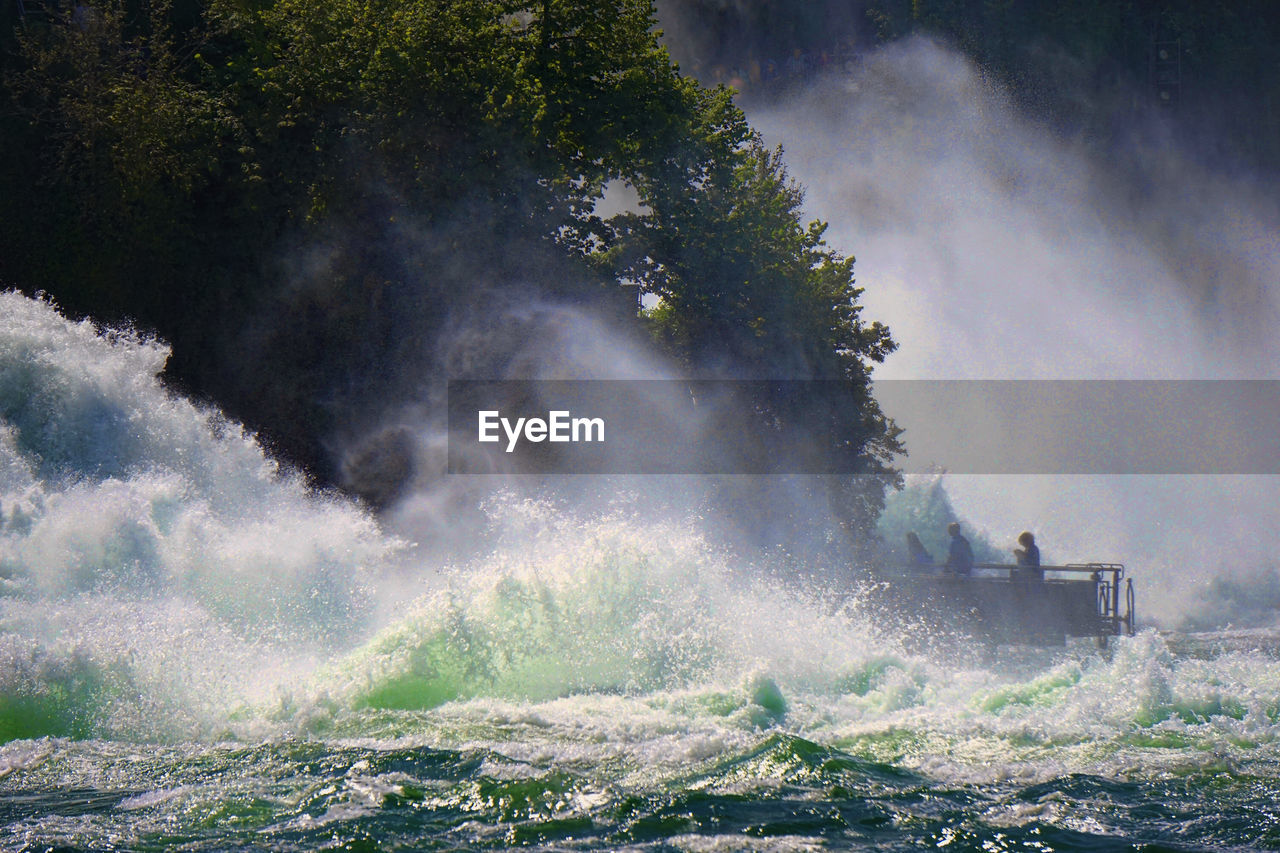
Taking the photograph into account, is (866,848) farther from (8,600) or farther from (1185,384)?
(1185,384)

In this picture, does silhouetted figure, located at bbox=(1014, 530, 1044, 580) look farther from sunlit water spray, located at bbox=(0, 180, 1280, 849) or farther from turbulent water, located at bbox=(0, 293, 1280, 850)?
turbulent water, located at bbox=(0, 293, 1280, 850)

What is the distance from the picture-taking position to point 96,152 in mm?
23625

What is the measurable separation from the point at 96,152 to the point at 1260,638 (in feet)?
89.0

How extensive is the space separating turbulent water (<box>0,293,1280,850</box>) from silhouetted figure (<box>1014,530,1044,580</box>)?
7.71 metres

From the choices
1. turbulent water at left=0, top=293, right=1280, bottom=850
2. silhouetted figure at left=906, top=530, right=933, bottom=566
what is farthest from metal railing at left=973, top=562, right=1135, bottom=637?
turbulent water at left=0, top=293, right=1280, bottom=850

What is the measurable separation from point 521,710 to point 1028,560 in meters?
13.1

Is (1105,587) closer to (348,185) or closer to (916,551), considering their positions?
(916,551)

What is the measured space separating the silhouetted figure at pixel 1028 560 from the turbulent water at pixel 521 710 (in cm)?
771

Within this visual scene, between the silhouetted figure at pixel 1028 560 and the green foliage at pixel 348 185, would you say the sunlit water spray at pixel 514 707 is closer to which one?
the silhouetted figure at pixel 1028 560

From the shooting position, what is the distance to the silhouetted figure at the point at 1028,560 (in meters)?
19.9

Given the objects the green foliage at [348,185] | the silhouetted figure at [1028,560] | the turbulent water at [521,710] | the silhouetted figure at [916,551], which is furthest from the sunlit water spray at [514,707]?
the silhouetted figure at [916,551]

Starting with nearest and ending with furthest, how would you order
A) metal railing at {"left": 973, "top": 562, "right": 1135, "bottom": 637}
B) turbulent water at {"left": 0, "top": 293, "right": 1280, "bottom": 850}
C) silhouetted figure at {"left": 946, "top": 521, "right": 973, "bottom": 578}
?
1. turbulent water at {"left": 0, "top": 293, "right": 1280, "bottom": 850}
2. metal railing at {"left": 973, "top": 562, "right": 1135, "bottom": 637}
3. silhouetted figure at {"left": 946, "top": 521, "right": 973, "bottom": 578}

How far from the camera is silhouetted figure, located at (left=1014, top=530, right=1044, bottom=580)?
65.4 ft

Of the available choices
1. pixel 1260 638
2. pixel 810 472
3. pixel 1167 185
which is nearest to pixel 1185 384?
pixel 1167 185
